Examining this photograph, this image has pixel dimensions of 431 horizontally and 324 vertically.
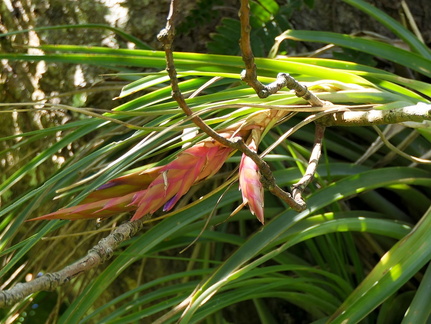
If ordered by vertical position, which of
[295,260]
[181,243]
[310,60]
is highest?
[310,60]

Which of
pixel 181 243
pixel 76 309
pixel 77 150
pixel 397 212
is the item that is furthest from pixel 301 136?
pixel 76 309

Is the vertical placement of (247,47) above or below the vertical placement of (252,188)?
above

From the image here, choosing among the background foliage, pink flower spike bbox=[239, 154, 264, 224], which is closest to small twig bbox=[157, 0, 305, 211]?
pink flower spike bbox=[239, 154, 264, 224]

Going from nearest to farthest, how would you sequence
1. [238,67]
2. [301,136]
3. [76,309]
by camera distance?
[76,309] < [238,67] < [301,136]

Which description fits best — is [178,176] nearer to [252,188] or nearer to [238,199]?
[252,188]

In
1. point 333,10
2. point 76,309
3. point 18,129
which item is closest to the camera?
point 76,309

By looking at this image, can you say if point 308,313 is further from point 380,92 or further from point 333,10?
point 333,10

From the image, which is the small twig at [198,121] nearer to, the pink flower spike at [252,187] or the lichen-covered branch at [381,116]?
the pink flower spike at [252,187]

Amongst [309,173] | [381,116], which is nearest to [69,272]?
[309,173]
